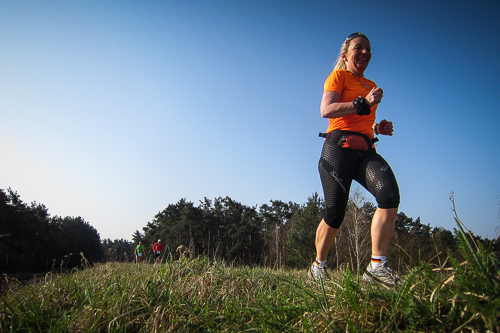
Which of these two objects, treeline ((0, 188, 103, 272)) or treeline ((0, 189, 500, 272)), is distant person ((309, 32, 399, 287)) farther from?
treeline ((0, 188, 103, 272))

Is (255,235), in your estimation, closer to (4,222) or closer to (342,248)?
(342,248)

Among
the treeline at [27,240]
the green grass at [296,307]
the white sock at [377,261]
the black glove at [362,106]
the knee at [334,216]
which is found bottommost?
the treeline at [27,240]

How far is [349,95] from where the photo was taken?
2.67 m

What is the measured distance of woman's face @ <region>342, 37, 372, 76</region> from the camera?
2.72 metres

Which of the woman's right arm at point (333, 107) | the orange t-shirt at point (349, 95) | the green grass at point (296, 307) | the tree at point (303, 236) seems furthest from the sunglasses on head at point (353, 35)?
the tree at point (303, 236)

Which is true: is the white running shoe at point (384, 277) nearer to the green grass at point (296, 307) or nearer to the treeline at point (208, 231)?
the green grass at point (296, 307)

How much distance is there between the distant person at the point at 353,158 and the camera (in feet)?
6.91

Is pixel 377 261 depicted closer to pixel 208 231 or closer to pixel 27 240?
pixel 208 231

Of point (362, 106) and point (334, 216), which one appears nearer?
point (362, 106)

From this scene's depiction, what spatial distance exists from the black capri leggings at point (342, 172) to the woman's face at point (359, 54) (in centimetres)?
86

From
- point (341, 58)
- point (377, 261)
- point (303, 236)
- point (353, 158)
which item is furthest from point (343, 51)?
point (303, 236)

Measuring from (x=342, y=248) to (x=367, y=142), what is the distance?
76.1ft

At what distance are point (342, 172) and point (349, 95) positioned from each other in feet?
2.73

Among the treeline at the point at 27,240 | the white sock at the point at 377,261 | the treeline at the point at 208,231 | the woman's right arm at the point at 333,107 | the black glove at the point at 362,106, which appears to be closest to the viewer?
the white sock at the point at 377,261
